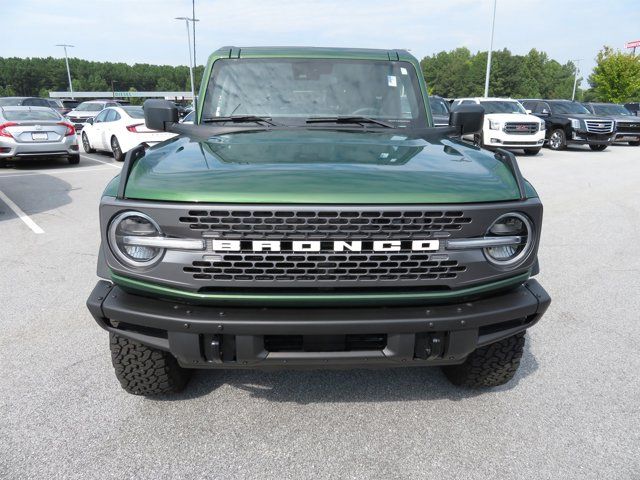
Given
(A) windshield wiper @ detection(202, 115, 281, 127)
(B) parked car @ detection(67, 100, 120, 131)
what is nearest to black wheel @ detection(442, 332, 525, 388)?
(A) windshield wiper @ detection(202, 115, 281, 127)

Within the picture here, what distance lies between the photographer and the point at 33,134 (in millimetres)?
12195

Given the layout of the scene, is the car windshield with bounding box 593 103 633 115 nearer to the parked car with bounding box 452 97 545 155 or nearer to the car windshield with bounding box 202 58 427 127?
the parked car with bounding box 452 97 545 155

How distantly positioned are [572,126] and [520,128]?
3.35 m

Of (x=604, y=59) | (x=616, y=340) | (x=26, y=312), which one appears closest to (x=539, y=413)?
(x=616, y=340)

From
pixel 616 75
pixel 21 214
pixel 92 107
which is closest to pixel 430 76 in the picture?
pixel 616 75

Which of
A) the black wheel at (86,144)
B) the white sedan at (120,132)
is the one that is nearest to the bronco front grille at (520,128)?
the white sedan at (120,132)

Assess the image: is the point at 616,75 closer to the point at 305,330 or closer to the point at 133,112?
the point at 133,112

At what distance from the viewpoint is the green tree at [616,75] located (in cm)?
4206

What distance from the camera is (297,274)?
2.30 metres

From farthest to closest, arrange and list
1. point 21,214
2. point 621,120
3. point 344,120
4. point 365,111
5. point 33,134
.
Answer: point 621,120 < point 33,134 < point 21,214 < point 365,111 < point 344,120

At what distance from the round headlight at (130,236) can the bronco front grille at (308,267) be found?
0.20 meters

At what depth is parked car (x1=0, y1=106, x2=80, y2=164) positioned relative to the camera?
11969 mm

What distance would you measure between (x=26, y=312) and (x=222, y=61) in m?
2.45

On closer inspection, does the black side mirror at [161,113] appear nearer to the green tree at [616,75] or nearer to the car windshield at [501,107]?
the car windshield at [501,107]
